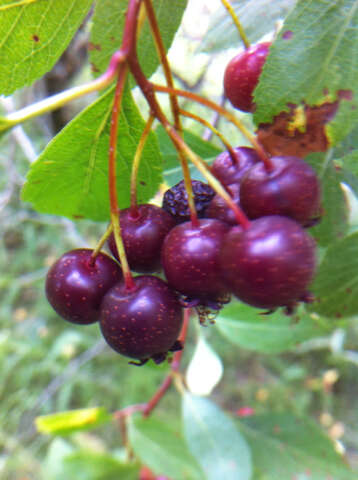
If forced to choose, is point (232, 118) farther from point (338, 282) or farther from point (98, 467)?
point (98, 467)

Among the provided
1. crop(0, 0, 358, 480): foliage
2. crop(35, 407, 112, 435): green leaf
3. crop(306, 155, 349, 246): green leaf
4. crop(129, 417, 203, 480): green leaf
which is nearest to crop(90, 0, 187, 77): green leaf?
crop(0, 0, 358, 480): foliage

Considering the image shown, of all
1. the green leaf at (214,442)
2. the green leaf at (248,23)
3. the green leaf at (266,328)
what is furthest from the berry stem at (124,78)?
the green leaf at (214,442)

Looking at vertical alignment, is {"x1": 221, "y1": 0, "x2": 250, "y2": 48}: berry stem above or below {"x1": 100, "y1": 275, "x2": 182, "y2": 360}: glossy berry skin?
above

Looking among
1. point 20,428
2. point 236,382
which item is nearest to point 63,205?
point 20,428

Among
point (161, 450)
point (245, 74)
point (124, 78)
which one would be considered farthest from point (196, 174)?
point (161, 450)

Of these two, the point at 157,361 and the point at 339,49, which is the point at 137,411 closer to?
the point at 157,361

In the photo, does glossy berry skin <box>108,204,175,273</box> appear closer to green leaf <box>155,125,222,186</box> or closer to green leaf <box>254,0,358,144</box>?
green leaf <box>254,0,358,144</box>

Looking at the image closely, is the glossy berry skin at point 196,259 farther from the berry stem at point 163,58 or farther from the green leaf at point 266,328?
the green leaf at point 266,328
